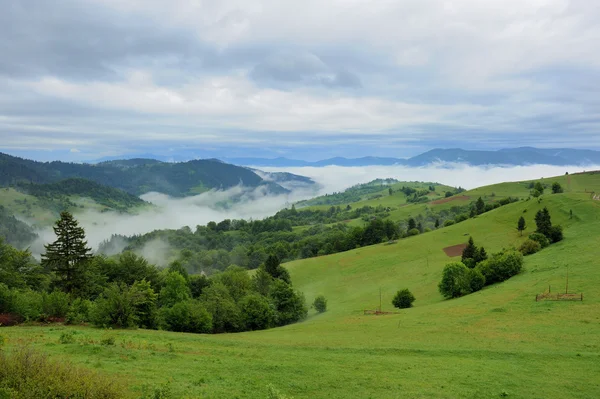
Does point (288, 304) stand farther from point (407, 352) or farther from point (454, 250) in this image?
point (454, 250)

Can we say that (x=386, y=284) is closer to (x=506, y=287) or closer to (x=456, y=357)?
(x=506, y=287)

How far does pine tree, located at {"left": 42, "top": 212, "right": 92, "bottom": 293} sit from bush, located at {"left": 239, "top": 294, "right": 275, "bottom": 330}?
23.7 meters

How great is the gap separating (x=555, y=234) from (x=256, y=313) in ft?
209

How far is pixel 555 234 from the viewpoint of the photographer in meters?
73.8

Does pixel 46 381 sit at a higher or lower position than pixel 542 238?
lower

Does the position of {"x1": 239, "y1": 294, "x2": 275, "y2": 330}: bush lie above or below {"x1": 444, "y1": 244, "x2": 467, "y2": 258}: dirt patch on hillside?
below

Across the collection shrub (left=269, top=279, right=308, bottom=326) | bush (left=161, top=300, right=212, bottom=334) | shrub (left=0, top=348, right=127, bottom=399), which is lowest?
shrub (left=269, top=279, right=308, bottom=326)

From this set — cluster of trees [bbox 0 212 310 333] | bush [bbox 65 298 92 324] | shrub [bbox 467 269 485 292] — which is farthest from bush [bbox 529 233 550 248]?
bush [bbox 65 298 92 324]

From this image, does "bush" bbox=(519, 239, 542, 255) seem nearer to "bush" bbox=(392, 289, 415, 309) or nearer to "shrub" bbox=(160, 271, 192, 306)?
"bush" bbox=(392, 289, 415, 309)

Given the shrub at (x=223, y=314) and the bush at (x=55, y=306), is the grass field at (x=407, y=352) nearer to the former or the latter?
the bush at (x=55, y=306)

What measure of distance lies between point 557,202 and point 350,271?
6057 cm

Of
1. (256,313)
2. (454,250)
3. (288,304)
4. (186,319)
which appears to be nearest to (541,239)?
(454,250)

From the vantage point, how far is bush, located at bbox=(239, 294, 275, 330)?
56.2 m

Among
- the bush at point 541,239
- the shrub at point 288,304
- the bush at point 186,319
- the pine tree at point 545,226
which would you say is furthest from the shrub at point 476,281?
the bush at point 186,319
